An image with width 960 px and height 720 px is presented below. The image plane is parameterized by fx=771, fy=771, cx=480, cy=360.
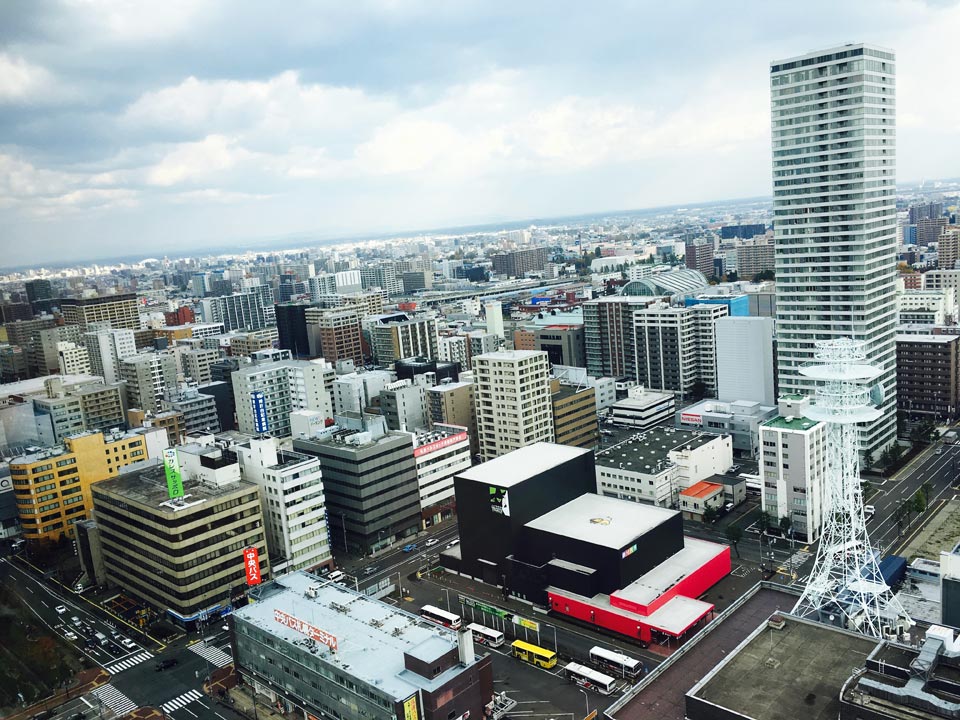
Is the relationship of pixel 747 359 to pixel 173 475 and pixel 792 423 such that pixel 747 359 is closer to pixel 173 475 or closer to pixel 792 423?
pixel 792 423

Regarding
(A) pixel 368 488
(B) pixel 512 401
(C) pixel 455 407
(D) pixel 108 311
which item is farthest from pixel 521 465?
(D) pixel 108 311

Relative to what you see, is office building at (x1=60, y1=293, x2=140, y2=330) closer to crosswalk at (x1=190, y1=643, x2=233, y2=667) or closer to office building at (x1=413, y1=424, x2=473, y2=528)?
office building at (x1=413, y1=424, x2=473, y2=528)

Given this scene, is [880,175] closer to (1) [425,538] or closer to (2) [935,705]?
(1) [425,538]

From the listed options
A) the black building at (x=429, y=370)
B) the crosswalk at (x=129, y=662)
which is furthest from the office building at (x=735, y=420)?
the crosswalk at (x=129, y=662)

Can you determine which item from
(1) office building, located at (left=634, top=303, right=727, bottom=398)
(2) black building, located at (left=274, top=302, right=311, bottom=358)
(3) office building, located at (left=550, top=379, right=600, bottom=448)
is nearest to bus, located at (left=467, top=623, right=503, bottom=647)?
(3) office building, located at (left=550, top=379, right=600, bottom=448)

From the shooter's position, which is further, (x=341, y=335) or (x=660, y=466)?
(x=341, y=335)

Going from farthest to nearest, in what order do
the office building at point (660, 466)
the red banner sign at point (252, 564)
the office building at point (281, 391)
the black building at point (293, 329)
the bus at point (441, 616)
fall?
the black building at point (293, 329) < the office building at point (281, 391) < the office building at point (660, 466) < the red banner sign at point (252, 564) < the bus at point (441, 616)

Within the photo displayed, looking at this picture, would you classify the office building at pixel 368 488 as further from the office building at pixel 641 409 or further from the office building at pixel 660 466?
the office building at pixel 641 409
